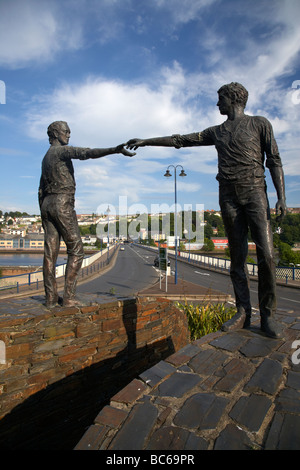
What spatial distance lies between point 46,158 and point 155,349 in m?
3.37

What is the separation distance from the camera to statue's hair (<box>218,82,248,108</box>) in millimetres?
3109

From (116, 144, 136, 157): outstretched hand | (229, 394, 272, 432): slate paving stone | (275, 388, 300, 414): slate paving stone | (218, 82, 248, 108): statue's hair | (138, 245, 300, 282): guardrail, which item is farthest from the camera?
(138, 245, 300, 282): guardrail

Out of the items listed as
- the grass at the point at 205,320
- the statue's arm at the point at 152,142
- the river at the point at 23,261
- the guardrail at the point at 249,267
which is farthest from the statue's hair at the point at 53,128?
the river at the point at 23,261

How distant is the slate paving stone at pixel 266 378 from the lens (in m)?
1.94

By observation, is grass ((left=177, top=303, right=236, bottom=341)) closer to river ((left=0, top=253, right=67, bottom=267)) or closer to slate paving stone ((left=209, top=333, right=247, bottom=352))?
Answer: slate paving stone ((left=209, top=333, right=247, bottom=352))

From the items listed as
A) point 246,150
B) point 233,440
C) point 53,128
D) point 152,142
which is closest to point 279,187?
point 246,150

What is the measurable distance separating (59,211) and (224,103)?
239 cm

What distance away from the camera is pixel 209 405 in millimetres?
1778

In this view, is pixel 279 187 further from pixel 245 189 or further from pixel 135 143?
pixel 135 143

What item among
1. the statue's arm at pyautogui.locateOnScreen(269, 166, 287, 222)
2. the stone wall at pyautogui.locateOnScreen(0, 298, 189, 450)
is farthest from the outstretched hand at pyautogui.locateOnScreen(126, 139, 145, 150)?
the stone wall at pyautogui.locateOnScreen(0, 298, 189, 450)

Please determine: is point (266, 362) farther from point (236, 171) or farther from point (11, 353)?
point (11, 353)

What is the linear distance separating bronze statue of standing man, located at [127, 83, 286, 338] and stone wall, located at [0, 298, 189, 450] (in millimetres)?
1818

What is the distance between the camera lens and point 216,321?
5.77 m
